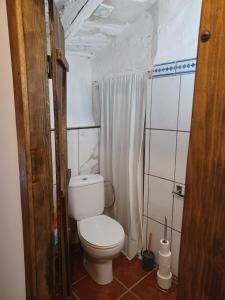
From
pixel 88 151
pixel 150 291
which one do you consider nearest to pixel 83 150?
pixel 88 151

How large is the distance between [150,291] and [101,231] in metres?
0.62

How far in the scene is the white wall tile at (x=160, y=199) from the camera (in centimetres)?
179

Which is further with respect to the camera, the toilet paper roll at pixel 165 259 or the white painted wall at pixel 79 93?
the white painted wall at pixel 79 93

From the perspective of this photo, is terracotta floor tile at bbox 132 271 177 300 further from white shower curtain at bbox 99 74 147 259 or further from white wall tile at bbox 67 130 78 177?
white wall tile at bbox 67 130 78 177

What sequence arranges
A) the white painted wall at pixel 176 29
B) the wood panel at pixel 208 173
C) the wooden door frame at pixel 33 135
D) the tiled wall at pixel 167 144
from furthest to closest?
the tiled wall at pixel 167 144 < the white painted wall at pixel 176 29 < the wooden door frame at pixel 33 135 < the wood panel at pixel 208 173

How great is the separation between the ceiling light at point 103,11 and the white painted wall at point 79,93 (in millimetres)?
632

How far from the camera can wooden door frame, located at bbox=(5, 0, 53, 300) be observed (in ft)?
2.35

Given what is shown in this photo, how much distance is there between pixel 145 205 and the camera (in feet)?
6.55

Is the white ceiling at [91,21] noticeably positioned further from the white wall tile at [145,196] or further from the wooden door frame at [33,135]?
the white wall tile at [145,196]

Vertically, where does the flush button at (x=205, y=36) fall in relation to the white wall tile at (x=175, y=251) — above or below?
above

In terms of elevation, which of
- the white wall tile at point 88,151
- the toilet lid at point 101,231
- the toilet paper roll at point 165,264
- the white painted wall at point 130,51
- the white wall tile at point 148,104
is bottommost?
the toilet paper roll at point 165,264

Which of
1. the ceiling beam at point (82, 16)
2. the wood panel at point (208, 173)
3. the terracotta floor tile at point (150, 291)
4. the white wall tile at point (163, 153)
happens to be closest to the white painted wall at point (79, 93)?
the ceiling beam at point (82, 16)

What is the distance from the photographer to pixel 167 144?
1734mm

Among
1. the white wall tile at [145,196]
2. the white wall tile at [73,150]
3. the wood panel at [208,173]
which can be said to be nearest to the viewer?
the wood panel at [208,173]
